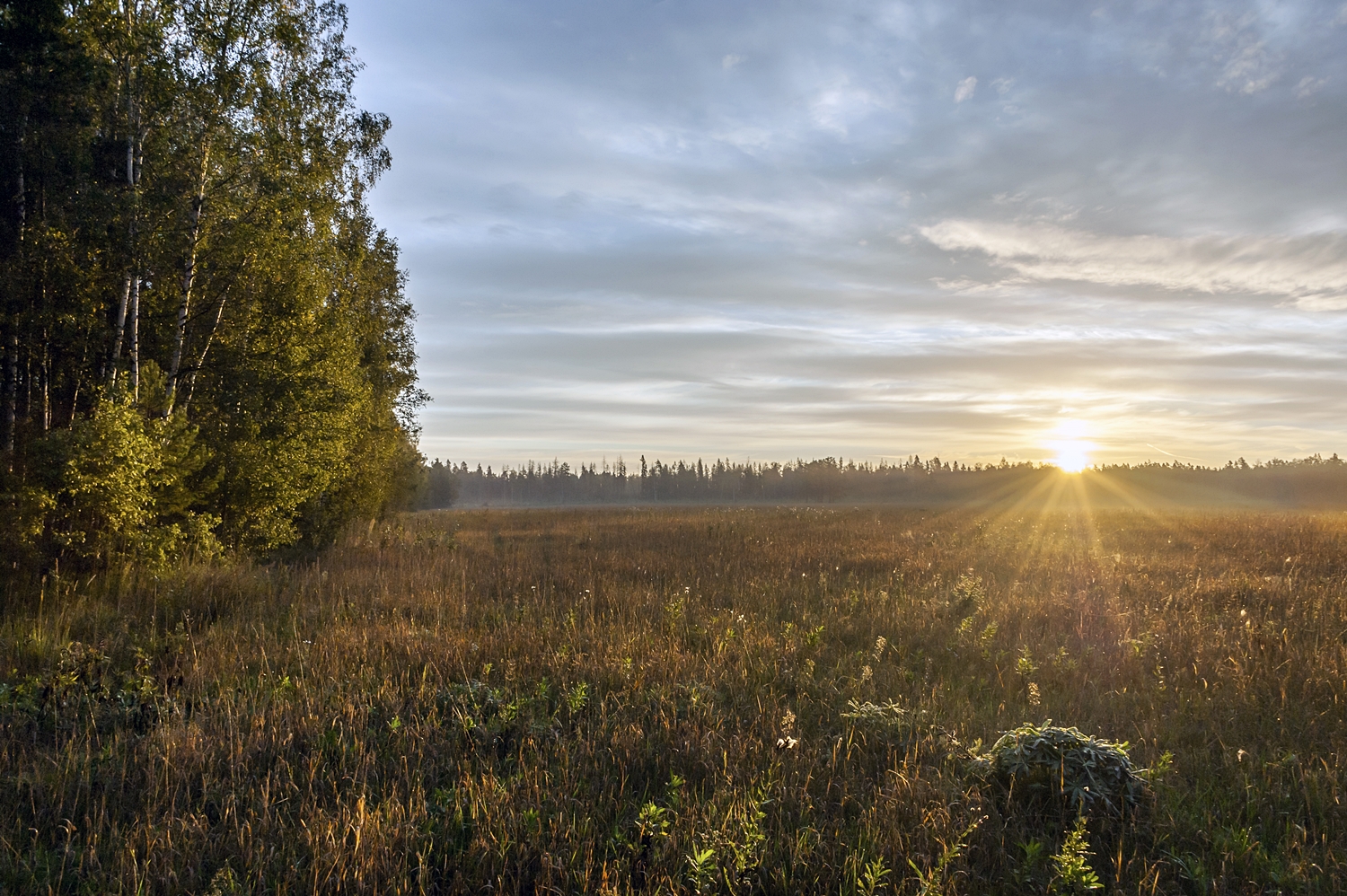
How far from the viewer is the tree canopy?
32.9ft

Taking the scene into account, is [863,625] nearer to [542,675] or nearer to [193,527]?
[542,675]

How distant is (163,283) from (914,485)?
131862 millimetres

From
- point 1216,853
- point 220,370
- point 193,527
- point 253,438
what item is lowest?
point 1216,853

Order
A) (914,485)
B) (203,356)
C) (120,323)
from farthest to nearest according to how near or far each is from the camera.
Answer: (914,485) → (203,356) → (120,323)

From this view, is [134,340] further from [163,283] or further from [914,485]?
[914,485]

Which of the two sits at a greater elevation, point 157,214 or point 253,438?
point 157,214

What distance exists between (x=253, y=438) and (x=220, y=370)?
1.85 metres

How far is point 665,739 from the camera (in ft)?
15.2

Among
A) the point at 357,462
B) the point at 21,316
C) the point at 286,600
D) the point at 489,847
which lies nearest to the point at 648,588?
the point at 286,600

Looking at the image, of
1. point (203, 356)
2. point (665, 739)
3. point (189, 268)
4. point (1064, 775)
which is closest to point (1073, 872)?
point (1064, 775)

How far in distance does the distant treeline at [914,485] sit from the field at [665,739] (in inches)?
1703

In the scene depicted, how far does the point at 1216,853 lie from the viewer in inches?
136

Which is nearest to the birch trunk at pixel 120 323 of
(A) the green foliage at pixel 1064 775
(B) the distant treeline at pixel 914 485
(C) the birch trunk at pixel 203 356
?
(C) the birch trunk at pixel 203 356

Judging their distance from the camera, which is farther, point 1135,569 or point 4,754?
point 1135,569
